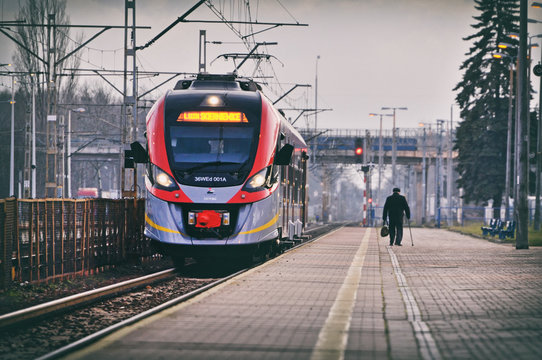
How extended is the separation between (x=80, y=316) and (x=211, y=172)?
18.9ft

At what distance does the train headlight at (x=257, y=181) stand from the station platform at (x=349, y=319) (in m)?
1.55

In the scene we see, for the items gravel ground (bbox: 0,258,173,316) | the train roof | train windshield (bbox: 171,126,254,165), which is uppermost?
the train roof

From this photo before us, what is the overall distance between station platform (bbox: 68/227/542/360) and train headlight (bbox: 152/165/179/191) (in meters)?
2.24

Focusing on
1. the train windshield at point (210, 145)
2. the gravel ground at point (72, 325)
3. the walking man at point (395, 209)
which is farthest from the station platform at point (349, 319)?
the walking man at point (395, 209)

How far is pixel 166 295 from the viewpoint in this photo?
13.5 meters

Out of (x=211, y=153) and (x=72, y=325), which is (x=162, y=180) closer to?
(x=211, y=153)

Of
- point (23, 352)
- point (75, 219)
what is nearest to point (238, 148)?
point (75, 219)

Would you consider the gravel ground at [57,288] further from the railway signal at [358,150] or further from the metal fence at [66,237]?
the railway signal at [358,150]

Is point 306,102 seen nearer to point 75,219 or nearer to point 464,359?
point 75,219

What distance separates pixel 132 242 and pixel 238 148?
12.5 ft

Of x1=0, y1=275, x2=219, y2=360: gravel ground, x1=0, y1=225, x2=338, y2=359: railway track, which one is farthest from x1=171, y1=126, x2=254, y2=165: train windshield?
x1=0, y1=275, x2=219, y2=360: gravel ground

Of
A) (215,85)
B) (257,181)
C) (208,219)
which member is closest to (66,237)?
(208,219)

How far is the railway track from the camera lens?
27.5 ft

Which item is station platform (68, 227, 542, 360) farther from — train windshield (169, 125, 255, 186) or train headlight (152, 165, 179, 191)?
train headlight (152, 165, 179, 191)
